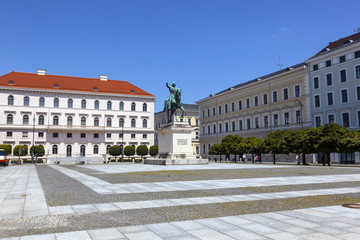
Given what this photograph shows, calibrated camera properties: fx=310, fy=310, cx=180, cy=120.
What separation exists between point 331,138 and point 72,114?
6336 cm

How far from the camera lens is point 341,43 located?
52125 millimetres

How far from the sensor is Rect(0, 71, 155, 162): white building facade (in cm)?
7438

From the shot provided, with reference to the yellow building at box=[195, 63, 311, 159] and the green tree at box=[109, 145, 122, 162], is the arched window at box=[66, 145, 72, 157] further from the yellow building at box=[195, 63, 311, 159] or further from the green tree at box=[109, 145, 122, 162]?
the yellow building at box=[195, 63, 311, 159]

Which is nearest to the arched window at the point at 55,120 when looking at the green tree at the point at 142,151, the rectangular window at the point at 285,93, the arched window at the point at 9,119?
the arched window at the point at 9,119

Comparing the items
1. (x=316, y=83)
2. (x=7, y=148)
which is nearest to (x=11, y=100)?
(x=7, y=148)

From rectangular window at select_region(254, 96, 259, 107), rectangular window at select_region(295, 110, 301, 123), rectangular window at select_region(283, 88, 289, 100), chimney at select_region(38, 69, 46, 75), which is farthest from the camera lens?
chimney at select_region(38, 69, 46, 75)

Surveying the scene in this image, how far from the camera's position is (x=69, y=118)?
261ft

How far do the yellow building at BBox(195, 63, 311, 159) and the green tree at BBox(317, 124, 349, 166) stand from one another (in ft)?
60.6

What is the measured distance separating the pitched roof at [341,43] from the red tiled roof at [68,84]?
48.2 metres

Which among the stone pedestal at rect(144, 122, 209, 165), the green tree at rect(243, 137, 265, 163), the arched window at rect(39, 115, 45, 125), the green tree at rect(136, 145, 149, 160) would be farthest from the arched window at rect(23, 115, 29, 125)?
the green tree at rect(243, 137, 265, 163)

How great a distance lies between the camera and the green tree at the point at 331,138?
3447 centimetres

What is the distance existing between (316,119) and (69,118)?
58.0 m

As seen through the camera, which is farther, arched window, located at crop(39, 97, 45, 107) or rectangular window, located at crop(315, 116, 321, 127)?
arched window, located at crop(39, 97, 45, 107)

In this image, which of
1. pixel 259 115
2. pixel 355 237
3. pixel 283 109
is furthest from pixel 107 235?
pixel 259 115
